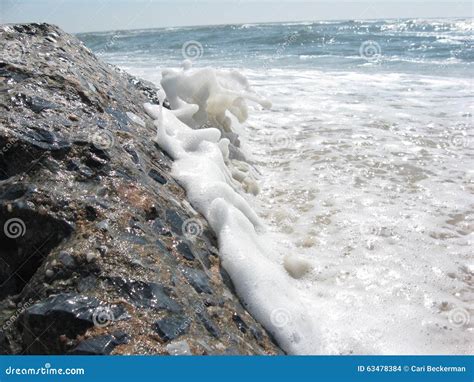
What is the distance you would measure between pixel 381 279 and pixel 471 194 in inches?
63.9

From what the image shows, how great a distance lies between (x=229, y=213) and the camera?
2678mm

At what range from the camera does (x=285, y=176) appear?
4148mm

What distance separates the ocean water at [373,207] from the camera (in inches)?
93.7

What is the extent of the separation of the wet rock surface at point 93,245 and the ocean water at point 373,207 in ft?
1.78

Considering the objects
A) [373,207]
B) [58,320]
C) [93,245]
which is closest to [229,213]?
[93,245]

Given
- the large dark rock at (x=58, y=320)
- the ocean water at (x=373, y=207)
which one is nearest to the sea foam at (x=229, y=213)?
the ocean water at (x=373, y=207)

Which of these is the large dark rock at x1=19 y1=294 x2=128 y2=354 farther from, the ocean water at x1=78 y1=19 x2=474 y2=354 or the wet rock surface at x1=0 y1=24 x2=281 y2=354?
the ocean water at x1=78 y1=19 x2=474 y2=354

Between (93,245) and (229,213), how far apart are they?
1.02 m

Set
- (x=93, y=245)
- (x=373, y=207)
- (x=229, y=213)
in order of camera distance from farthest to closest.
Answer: (x=373, y=207)
(x=229, y=213)
(x=93, y=245)

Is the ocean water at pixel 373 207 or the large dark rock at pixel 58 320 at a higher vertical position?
the large dark rock at pixel 58 320

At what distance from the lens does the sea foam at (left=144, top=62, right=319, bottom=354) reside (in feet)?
7.23

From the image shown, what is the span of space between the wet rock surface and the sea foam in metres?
0.10

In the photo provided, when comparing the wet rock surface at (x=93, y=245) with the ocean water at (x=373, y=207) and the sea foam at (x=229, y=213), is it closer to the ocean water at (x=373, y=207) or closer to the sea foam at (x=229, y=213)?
the sea foam at (x=229, y=213)

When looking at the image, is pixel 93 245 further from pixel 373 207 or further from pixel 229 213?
pixel 373 207
